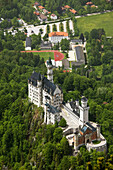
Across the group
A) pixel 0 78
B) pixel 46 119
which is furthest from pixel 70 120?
pixel 0 78

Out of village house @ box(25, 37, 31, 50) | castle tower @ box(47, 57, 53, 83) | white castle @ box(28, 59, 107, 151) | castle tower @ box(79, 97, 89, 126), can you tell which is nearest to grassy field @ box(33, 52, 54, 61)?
village house @ box(25, 37, 31, 50)

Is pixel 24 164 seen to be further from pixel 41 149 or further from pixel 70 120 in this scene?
pixel 70 120

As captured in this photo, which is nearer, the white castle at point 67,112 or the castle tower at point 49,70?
the white castle at point 67,112

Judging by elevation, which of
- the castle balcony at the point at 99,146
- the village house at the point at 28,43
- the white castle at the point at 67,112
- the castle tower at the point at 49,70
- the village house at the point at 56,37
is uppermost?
the village house at the point at 56,37

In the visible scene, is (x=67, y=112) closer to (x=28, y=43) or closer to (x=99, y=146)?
(x=99, y=146)

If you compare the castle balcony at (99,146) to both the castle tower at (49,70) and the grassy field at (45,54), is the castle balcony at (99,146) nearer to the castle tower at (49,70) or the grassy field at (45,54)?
the castle tower at (49,70)

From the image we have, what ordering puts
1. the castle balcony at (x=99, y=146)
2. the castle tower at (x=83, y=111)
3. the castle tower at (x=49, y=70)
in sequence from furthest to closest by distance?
the castle tower at (x=49, y=70) → the castle tower at (x=83, y=111) → the castle balcony at (x=99, y=146)

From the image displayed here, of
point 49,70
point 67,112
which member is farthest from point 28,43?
point 67,112

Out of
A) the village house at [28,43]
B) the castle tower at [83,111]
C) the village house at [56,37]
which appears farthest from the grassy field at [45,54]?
the castle tower at [83,111]

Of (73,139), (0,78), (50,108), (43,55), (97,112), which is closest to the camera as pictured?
(73,139)
